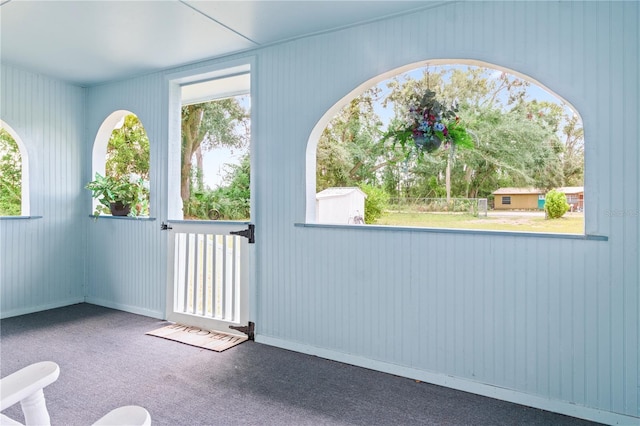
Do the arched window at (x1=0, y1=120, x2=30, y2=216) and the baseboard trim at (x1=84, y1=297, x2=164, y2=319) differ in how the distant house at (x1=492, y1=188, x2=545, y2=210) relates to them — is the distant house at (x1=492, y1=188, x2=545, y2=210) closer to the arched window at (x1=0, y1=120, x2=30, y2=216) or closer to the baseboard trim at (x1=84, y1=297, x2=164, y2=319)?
the baseboard trim at (x1=84, y1=297, x2=164, y2=319)

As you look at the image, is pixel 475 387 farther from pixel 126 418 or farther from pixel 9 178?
pixel 9 178

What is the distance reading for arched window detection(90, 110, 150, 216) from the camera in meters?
4.51

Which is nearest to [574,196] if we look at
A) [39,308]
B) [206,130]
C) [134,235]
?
[206,130]

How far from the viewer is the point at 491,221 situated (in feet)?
8.96

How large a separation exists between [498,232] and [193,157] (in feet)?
10.9

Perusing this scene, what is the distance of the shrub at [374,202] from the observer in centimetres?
316

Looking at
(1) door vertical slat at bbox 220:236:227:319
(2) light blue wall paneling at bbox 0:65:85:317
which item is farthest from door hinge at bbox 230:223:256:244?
(2) light blue wall paneling at bbox 0:65:85:317

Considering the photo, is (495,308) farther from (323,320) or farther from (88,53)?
(88,53)

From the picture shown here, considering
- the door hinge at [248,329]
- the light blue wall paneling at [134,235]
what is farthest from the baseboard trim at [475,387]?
the light blue wall paneling at [134,235]

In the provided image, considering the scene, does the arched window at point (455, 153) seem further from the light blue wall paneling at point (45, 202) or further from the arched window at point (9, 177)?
the arched window at point (9, 177)

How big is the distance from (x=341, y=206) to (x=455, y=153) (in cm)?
99

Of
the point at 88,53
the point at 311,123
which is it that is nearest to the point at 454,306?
the point at 311,123

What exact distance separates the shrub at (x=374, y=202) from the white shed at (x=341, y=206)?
3 centimetres

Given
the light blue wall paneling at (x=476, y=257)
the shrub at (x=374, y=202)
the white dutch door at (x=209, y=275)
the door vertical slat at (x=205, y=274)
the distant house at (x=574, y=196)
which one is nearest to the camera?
the light blue wall paneling at (x=476, y=257)
